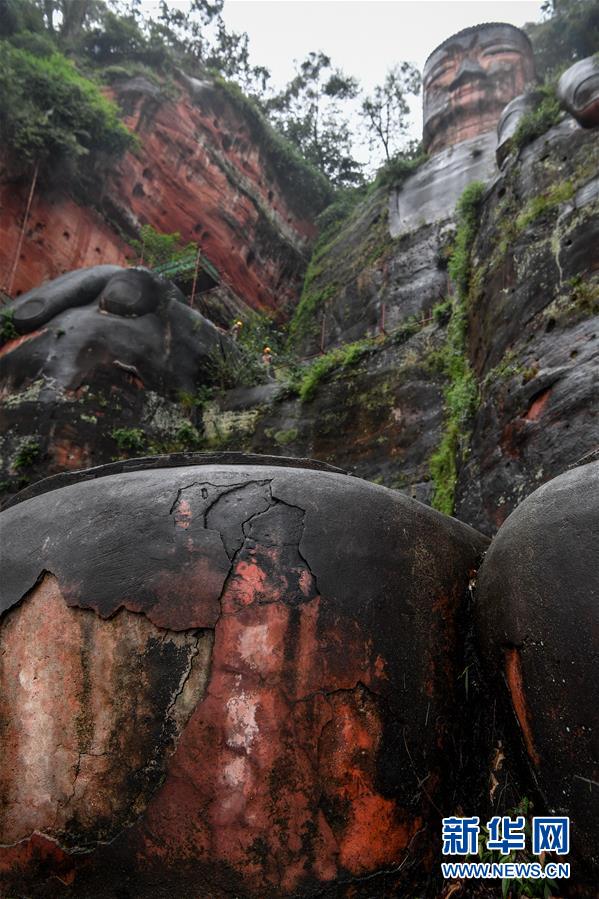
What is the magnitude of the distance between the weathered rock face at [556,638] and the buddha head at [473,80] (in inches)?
683

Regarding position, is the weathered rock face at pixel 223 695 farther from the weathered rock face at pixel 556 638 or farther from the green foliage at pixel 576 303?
→ the green foliage at pixel 576 303

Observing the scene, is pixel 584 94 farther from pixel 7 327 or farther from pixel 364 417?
pixel 7 327

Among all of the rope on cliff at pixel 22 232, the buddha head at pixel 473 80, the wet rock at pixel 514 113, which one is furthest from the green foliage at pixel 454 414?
the buddha head at pixel 473 80

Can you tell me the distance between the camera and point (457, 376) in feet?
26.2

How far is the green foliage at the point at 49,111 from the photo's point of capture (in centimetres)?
1252

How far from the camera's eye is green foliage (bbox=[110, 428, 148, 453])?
9.05 metres

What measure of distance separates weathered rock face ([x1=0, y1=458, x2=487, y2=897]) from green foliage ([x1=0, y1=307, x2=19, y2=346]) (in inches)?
309

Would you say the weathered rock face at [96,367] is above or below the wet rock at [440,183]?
below

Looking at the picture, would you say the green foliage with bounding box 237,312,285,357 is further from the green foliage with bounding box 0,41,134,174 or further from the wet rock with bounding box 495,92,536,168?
the wet rock with bounding box 495,92,536,168

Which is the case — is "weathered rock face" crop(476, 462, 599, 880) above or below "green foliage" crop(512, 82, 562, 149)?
below

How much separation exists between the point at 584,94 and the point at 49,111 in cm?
1030

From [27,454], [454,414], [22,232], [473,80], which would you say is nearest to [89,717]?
[454,414]

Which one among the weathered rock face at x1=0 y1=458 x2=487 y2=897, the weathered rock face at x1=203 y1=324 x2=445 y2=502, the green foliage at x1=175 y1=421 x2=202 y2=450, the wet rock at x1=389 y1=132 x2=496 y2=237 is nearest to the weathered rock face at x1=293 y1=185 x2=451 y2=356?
the wet rock at x1=389 y1=132 x2=496 y2=237

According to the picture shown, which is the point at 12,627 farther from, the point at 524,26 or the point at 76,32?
the point at 524,26
